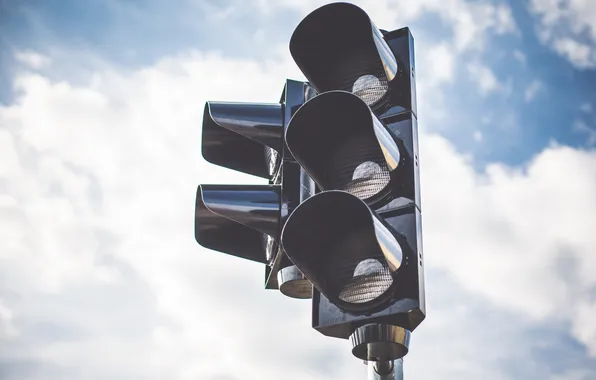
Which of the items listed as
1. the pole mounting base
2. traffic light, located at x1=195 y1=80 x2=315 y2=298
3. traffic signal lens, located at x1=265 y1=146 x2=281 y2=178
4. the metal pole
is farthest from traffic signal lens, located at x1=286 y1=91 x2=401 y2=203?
traffic signal lens, located at x1=265 y1=146 x2=281 y2=178

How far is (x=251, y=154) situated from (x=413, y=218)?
5.94ft

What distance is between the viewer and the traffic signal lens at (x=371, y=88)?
14.5 feet

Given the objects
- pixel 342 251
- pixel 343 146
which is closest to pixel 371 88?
pixel 343 146

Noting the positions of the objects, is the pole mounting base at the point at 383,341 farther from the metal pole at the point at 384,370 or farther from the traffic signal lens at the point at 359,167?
the traffic signal lens at the point at 359,167

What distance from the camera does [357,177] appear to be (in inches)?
166

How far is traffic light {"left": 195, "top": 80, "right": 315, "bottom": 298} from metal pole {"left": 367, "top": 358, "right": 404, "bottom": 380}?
2.81 ft

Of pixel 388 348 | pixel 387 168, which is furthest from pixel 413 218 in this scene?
pixel 388 348

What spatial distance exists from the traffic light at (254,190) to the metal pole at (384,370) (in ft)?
2.81

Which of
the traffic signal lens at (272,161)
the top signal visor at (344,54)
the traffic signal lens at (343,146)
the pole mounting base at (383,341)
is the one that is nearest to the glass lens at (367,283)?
the pole mounting base at (383,341)

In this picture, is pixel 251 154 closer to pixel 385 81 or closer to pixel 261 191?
pixel 261 191

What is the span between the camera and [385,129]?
4066mm

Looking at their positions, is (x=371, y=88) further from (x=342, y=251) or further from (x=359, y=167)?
(x=342, y=251)

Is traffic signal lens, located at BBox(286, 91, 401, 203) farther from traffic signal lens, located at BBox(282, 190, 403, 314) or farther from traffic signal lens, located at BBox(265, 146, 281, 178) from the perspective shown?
traffic signal lens, located at BBox(265, 146, 281, 178)

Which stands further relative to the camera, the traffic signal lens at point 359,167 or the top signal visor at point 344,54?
the top signal visor at point 344,54
